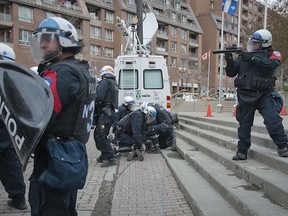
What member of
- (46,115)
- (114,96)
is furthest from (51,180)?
(114,96)

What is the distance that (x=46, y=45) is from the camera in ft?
8.46

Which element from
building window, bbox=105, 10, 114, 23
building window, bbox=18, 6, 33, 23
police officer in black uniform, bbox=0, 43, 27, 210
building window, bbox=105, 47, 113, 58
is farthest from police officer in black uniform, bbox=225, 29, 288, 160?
building window, bbox=105, 10, 114, 23

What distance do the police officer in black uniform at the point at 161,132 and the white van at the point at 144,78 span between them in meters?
2.16

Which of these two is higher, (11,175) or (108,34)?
(108,34)

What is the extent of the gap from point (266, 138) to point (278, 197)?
2184 mm

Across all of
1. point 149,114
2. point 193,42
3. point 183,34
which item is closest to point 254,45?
point 149,114

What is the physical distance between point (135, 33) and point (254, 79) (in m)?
9.05

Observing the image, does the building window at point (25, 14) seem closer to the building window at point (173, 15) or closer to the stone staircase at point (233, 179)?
the building window at point (173, 15)

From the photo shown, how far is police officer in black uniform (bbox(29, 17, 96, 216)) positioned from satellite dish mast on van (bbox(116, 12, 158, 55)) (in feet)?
32.8

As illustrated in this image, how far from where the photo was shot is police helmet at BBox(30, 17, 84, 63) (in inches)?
101

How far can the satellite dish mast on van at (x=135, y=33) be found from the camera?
42.5ft

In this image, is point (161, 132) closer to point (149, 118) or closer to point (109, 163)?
point (149, 118)

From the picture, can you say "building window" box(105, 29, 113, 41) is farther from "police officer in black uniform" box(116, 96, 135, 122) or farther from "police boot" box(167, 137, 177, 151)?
"police boot" box(167, 137, 177, 151)

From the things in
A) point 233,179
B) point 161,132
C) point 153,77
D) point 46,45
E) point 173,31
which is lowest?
point 233,179
